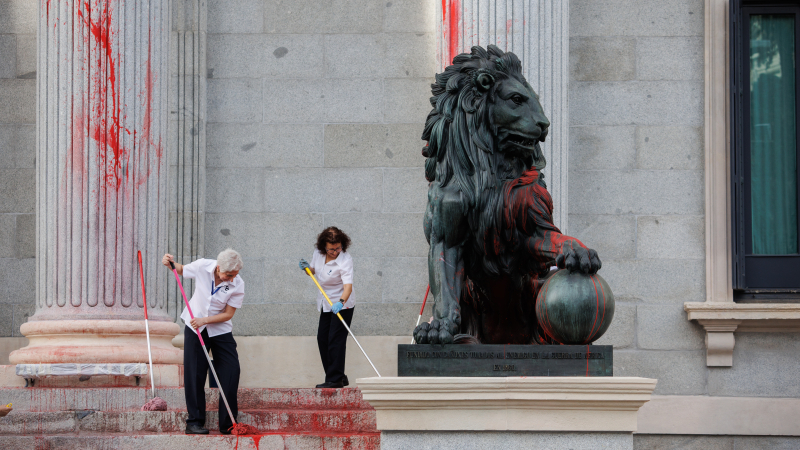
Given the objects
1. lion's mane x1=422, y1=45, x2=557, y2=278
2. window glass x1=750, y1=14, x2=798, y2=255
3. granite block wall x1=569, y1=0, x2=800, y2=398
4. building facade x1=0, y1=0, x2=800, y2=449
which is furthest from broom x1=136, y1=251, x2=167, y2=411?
window glass x1=750, y1=14, x2=798, y2=255

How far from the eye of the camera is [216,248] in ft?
36.2

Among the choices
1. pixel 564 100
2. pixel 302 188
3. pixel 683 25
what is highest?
pixel 683 25

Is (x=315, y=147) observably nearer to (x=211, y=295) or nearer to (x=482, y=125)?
(x=211, y=295)

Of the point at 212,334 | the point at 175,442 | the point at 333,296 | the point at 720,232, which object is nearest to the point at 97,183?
the point at 212,334

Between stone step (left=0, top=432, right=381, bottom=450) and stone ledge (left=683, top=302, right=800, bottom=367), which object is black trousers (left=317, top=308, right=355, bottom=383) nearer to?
stone step (left=0, top=432, right=381, bottom=450)

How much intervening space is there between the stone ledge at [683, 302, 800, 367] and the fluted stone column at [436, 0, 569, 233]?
6.44 ft

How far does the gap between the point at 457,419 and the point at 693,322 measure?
19.9 feet

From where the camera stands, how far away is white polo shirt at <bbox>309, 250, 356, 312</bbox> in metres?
9.39

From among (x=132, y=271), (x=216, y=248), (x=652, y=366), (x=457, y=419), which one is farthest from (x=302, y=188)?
(x=457, y=419)

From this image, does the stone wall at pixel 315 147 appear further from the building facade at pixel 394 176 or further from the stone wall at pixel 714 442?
the stone wall at pixel 714 442

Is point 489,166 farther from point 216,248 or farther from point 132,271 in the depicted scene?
point 216,248

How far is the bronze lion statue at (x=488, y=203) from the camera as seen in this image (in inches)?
235

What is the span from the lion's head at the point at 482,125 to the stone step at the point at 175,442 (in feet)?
7.74

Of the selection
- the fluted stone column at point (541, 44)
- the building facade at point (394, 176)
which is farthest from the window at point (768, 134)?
the fluted stone column at point (541, 44)
